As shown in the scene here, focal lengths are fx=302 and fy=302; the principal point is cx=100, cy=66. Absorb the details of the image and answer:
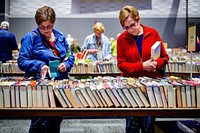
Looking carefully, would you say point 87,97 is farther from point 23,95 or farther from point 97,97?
point 23,95

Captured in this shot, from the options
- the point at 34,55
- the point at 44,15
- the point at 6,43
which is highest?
the point at 44,15

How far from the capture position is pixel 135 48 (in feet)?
9.96

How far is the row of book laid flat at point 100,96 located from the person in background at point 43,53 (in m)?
0.49

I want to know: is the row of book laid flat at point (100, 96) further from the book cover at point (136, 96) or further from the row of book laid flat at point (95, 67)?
the row of book laid flat at point (95, 67)

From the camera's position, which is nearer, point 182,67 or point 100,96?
point 100,96

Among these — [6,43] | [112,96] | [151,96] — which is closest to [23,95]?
[112,96]

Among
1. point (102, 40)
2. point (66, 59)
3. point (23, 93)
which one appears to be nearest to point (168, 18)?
point (102, 40)

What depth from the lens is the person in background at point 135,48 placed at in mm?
2924

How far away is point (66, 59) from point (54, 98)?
89 cm

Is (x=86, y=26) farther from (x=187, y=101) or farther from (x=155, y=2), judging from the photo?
(x=187, y=101)

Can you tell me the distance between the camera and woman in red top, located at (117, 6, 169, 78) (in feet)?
9.66

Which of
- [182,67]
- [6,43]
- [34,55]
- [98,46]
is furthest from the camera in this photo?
[6,43]

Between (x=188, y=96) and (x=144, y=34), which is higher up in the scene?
(x=144, y=34)

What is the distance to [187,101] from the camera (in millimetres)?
2359
